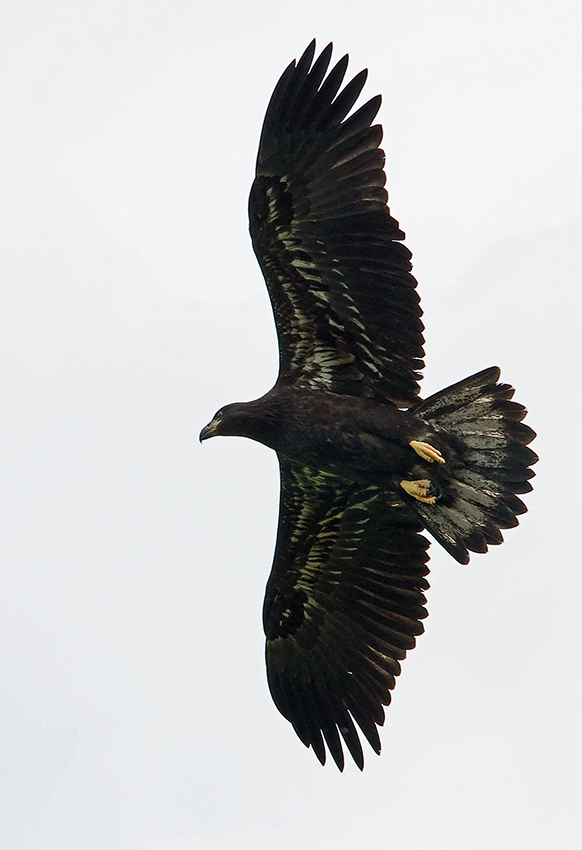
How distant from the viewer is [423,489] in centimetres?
1116

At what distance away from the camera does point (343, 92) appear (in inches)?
418

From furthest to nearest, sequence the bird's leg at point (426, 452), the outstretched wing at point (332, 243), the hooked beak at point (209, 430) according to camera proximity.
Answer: the hooked beak at point (209, 430) < the bird's leg at point (426, 452) < the outstretched wing at point (332, 243)

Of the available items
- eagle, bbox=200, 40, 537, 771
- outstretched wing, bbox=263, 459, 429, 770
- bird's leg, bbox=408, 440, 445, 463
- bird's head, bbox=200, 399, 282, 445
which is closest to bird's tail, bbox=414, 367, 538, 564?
eagle, bbox=200, 40, 537, 771

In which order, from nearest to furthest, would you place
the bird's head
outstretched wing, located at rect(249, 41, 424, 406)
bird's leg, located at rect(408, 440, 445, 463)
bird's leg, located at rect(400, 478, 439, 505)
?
outstretched wing, located at rect(249, 41, 424, 406)
bird's leg, located at rect(408, 440, 445, 463)
bird's leg, located at rect(400, 478, 439, 505)
the bird's head

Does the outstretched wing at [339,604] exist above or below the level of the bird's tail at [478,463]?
below

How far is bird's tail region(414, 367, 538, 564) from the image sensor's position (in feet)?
35.7

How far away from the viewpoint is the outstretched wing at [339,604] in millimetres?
11672

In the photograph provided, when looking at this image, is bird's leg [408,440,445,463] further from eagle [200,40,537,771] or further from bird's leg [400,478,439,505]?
bird's leg [400,478,439,505]

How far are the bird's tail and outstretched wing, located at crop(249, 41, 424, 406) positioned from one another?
1.26 ft

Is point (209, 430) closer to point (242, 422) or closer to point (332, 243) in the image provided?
point (242, 422)

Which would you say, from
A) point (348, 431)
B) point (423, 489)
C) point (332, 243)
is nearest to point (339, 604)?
point (423, 489)

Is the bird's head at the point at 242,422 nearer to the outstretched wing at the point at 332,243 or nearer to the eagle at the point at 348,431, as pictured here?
the eagle at the point at 348,431

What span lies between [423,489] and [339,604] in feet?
4.51

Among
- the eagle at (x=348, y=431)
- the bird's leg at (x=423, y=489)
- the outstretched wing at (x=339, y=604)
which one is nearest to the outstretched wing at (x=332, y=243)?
the eagle at (x=348, y=431)
